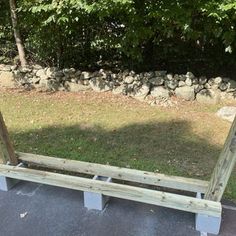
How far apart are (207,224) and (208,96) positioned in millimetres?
→ 3776

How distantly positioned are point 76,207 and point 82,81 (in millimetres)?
3948

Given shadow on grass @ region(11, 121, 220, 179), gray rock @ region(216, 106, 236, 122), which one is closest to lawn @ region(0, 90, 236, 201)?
shadow on grass @ region(11, 121, 220, 179)

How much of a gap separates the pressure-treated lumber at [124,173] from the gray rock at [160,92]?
3258 millimetres

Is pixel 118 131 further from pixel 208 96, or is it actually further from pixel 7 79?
pixel 7 79

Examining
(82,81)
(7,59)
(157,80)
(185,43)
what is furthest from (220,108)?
(7,59)

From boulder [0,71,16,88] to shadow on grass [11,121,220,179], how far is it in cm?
251

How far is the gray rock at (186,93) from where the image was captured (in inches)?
246

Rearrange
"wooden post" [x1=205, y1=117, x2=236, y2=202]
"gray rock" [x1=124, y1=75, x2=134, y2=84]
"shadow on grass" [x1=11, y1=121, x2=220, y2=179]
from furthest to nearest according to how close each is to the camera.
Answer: "gray rock" [x1=124, y1=75, x2=134, y2=84] < "shadow on grass" [x1=11, y1=121, x2=220, y2=179] < "wooden post" [x1=205, y1=117, x2=236, y2=202]

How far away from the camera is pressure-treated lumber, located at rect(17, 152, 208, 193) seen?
3.06 metres

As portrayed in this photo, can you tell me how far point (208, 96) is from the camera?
619 cm

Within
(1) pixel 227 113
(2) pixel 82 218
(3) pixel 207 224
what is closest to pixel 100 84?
(1) pixel 227 113

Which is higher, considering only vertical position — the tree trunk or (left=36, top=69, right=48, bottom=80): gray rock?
the tree trunk

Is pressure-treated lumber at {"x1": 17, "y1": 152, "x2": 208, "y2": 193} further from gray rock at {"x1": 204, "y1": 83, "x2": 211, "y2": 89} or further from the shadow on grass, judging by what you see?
gray rock at {"x1": 204, "y1": 83, "x2": 211, "y2": 89}

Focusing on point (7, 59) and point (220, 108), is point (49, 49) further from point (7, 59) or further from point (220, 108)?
point (220, 108)
